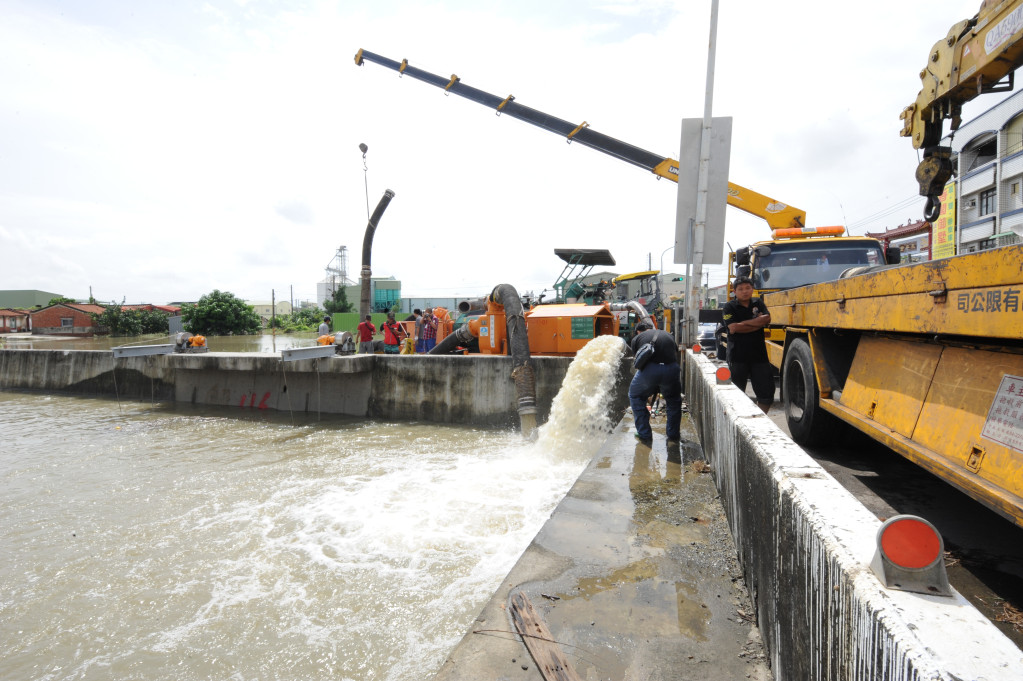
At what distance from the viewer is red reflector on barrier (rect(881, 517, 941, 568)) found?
116cm

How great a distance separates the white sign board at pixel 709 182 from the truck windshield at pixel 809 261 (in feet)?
5.88

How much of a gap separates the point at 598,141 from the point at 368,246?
7303 millimetres

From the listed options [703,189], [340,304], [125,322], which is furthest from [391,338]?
[125,322]

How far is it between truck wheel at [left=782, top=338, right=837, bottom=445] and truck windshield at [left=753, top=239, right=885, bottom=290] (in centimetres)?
325

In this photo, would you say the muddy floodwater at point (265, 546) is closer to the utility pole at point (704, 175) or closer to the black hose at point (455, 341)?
the utility pole at point (704, 175)

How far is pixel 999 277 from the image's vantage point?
2469mm

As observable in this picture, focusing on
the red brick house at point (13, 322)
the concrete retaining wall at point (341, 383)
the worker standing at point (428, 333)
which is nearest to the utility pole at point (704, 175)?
the concrete retaining wall at point (341, 383)

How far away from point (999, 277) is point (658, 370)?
3446 mm

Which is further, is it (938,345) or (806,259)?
(806,259)

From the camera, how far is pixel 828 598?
4.54 ft

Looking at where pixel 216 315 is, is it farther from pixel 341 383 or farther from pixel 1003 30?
pixel 1003 30

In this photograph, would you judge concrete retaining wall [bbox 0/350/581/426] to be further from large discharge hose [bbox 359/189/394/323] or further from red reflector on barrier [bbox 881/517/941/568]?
red reflector on barrier [bbox 881/517/941/568]

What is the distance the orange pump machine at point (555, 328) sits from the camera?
1055cm

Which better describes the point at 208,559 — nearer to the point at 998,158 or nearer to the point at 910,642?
the point at 910,642
